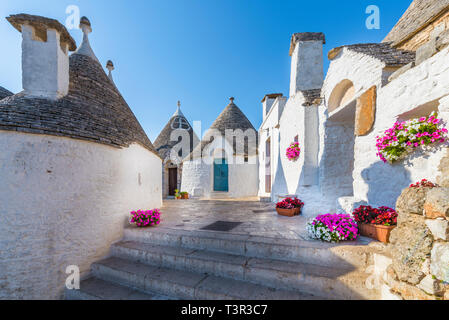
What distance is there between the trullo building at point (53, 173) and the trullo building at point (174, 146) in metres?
10.1

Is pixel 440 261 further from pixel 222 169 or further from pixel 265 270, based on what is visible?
pixel 222 169

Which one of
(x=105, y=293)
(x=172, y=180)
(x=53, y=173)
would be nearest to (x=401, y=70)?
(x=105, y=293)

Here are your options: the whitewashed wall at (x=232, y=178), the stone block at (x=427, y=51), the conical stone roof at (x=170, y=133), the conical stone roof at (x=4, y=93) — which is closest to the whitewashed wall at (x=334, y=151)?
the stone block at (x=427, y=51)

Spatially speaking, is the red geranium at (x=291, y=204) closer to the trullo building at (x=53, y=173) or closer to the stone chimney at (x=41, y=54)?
the trullo building at (x=53, y=173)

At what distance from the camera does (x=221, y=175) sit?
13312 mm

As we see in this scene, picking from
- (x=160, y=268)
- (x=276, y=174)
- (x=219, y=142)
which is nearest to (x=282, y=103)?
(x=276, y=174)

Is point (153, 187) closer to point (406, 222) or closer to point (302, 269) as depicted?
A: point (302, 269)

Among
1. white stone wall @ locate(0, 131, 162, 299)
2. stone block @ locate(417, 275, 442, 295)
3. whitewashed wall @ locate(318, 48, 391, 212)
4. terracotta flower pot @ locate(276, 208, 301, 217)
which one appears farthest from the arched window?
white stone wall @ locate(0, 131, 162, 299)

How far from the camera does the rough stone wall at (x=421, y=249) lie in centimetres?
173

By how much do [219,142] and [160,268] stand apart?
10.6m

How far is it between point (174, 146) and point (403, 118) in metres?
15.1

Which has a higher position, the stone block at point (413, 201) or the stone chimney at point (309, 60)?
the stone chimney at point (309, 60)

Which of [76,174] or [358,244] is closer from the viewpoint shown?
[358,244]
